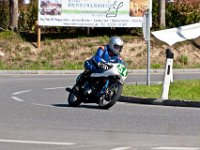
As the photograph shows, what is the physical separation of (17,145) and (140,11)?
1031 inches

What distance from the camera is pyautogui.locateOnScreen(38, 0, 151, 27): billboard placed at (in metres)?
36.7

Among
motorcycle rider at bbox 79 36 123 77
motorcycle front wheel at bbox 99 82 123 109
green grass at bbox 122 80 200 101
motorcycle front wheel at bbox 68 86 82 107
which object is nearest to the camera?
motorcycle front wheel at bbox 99 82 123 109

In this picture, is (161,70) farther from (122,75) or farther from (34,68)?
(122,75)

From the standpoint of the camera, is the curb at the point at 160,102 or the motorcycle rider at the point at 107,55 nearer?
the motorcycle rider at the point at 107,55

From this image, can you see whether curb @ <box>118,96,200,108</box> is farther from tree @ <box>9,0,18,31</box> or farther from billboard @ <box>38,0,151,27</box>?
tree @ <box>9,0,18,31</box>

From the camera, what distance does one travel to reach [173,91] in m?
20.4

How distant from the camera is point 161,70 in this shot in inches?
1315

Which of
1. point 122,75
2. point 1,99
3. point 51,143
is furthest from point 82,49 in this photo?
point 51,143

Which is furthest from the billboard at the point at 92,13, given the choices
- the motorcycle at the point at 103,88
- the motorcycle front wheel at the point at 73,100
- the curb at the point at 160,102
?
the motorcycle at the point at 103,88

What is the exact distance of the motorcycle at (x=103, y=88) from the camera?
17.1 meters

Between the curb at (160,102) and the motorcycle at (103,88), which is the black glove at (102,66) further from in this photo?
the curb at (160,102)

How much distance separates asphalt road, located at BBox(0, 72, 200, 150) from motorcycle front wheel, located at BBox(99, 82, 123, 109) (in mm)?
212

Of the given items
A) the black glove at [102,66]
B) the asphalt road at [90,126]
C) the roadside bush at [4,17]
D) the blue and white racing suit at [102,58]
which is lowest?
the asphalt road at [90,126]

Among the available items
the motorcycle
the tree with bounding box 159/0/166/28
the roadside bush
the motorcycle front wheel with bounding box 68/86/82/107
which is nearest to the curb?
the motorcycle
